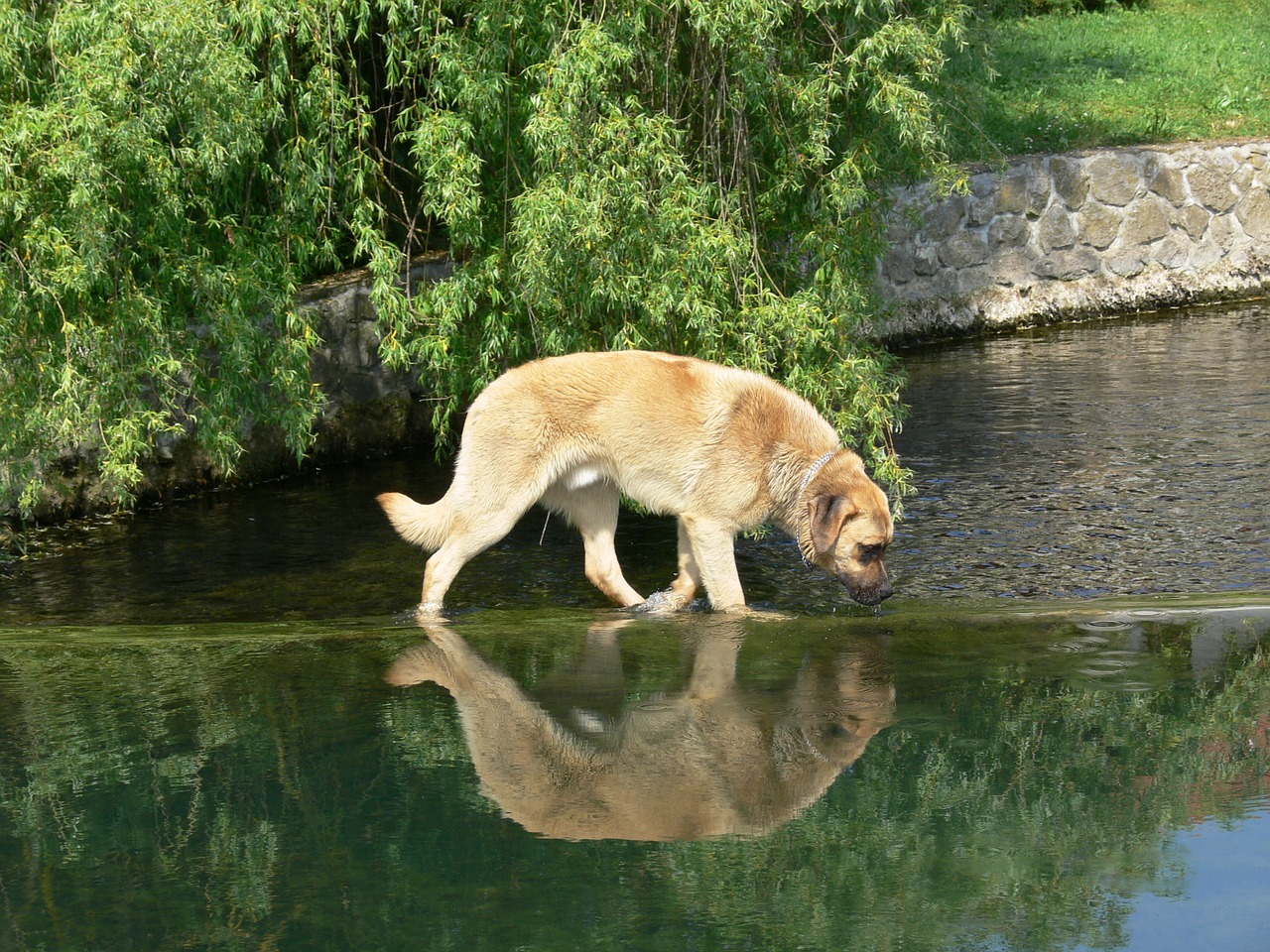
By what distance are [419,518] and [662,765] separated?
3.69 m

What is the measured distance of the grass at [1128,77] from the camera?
20.6 meters

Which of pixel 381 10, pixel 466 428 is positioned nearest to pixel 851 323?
pixel 466 428

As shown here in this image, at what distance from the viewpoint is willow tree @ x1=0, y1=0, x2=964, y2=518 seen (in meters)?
8.63

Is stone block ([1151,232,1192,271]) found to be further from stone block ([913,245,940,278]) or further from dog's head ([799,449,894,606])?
dog's head ([799,449,894,606])

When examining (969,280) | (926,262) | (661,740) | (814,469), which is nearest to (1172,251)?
(969,280)

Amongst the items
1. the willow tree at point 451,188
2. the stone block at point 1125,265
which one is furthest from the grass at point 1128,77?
the willow tree at point 451,188

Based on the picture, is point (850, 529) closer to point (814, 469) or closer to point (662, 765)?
point (814, 469)

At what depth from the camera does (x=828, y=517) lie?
309 inches

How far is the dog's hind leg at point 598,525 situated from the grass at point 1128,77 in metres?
9.69

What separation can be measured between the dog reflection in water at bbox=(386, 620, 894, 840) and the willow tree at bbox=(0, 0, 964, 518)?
11.5 feet

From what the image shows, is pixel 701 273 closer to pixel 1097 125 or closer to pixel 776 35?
pixel 776 35

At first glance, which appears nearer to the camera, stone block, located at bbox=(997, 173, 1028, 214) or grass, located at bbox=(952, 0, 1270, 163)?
stone block, located at bbox=(997, 173, 1028, 214)

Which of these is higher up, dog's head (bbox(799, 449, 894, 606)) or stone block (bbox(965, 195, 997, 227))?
dog's head (bbox(799, 449, 894, 606))

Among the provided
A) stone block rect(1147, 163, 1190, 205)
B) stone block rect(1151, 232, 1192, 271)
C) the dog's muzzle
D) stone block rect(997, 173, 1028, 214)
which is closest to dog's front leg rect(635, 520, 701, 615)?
the dog's muzzle
